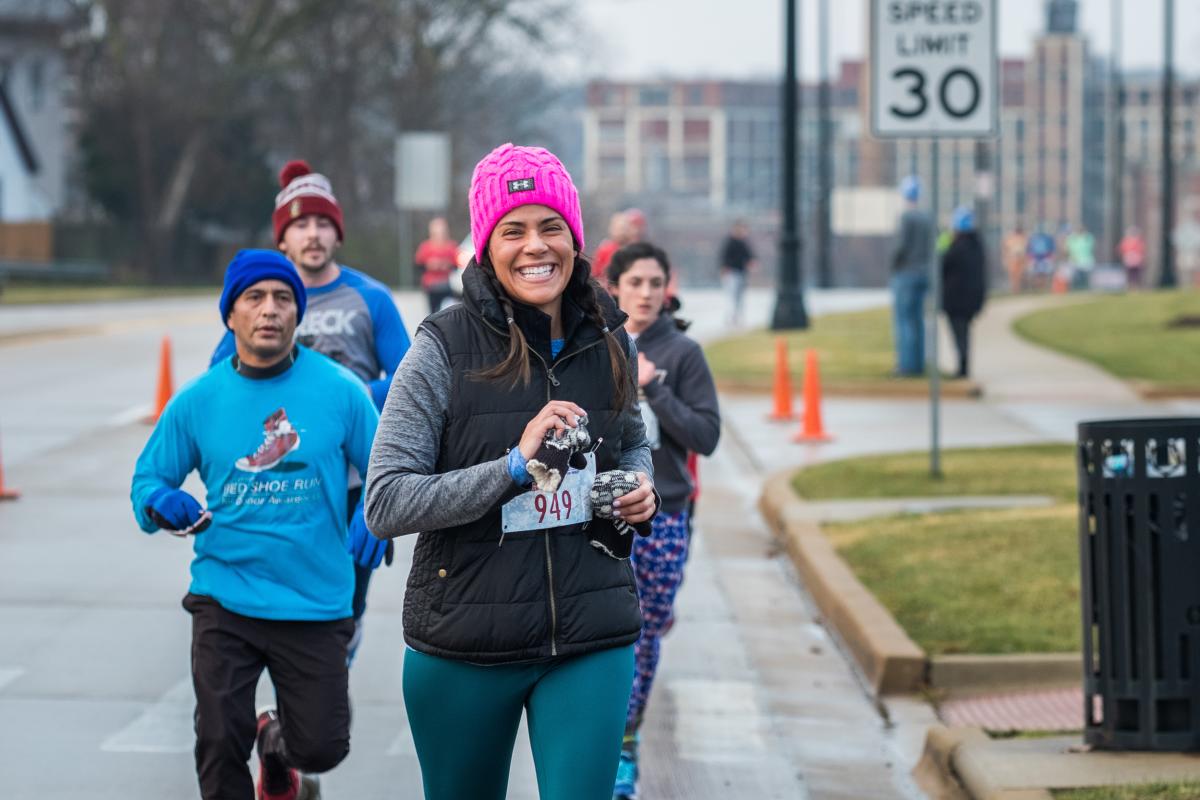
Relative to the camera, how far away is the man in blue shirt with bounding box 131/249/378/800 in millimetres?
5422

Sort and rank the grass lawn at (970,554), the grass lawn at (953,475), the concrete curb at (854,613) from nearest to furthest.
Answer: the concrete curb at (854,613) → the grass lawn at (970,554) → the grass lawn at (953,475)

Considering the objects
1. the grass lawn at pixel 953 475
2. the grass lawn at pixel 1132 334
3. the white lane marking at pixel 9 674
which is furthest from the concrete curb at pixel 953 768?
the grass lawn at pixel 1132 334

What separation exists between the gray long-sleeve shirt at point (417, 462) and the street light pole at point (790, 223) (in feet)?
78.7

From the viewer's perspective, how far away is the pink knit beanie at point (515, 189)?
4055mm

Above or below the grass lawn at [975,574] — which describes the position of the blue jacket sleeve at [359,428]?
above

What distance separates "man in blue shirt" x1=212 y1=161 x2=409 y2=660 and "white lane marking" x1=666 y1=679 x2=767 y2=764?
1.36 m

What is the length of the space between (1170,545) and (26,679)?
4507 mm

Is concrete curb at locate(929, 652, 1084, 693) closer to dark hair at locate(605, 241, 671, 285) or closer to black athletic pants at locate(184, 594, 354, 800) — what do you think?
dark hair at locate(605, 241, 671, 285)

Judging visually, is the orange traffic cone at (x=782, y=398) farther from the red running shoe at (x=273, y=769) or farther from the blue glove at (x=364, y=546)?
the blue glove at (x=364, y=546)

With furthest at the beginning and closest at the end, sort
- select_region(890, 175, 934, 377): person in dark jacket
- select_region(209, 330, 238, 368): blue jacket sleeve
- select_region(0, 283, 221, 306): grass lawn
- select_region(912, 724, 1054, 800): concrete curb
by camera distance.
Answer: select_region(0, 283, 221, 306): grass lawn
select_region(890, 175, 934, 377): person in dark jacket
select_region(912, 724, 1054, 800): concrete curb
select_region(209, 330, 238, 368): blue jacket sleeve

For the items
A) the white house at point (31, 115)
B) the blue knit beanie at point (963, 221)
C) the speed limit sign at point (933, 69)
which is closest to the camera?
the speed limit sign at point (933, 69)

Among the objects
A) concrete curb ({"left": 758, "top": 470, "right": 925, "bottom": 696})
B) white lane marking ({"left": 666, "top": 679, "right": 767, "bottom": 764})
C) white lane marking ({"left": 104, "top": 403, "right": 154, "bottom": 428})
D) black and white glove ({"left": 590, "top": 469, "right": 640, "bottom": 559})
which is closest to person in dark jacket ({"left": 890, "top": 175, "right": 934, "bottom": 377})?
white lane marking ({"left": 104, "top": 403, "right": 154, "bottom": 428})

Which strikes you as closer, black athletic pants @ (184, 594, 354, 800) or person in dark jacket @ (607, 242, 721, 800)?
black athletic pants @ (184, 594, 354, 800)

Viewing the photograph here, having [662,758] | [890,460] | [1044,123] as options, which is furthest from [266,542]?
[1044,123]
